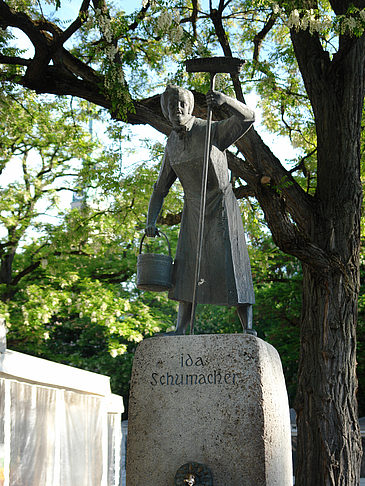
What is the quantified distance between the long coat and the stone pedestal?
564 mm

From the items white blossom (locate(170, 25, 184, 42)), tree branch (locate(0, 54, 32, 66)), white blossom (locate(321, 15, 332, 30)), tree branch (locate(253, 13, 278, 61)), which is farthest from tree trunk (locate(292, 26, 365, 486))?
tree branch (locate(0, 54, 32, 66))

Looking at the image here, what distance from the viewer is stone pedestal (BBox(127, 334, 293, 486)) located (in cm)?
402

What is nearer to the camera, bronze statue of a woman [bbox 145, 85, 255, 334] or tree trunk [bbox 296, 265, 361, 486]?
bronze statue of a woman [bbox 145, 85, 255, 334]

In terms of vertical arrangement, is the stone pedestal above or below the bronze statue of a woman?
below

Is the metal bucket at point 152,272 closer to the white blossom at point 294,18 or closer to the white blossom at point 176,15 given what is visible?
the white blossom at point 294,18

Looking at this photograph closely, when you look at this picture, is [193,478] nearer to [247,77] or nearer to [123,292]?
[247,77]

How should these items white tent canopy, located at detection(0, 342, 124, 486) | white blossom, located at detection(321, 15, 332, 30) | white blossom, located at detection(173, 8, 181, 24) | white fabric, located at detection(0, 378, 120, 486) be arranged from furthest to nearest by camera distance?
white blossom, located at detection(173, 8, 181, 24) → white fabric, located at detection(0, 378, 120, 486) → white tent canopy, located at detection(0, 342, 124, 486) → white blossom, located at detection(321, 15, 332, 30)

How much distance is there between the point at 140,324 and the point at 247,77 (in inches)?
301

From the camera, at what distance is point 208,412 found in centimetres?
414

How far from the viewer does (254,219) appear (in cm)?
1173

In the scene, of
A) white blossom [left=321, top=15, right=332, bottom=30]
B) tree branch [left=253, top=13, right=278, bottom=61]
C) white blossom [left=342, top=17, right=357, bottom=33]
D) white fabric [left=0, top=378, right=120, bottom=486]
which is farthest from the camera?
tree branch [left=253, top=13, right=278, bottom=61]

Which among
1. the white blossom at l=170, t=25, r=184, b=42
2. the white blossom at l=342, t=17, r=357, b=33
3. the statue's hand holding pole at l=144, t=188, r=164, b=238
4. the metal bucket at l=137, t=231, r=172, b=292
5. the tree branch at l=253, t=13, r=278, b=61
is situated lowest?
the metal bucket at l=137, t=231, r=172, b=292

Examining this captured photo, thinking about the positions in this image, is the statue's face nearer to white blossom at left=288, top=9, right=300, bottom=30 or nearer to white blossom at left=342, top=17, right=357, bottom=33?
white blossom at left=288, top=9, right=300, bottom=30

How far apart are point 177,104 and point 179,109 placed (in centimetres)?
4
